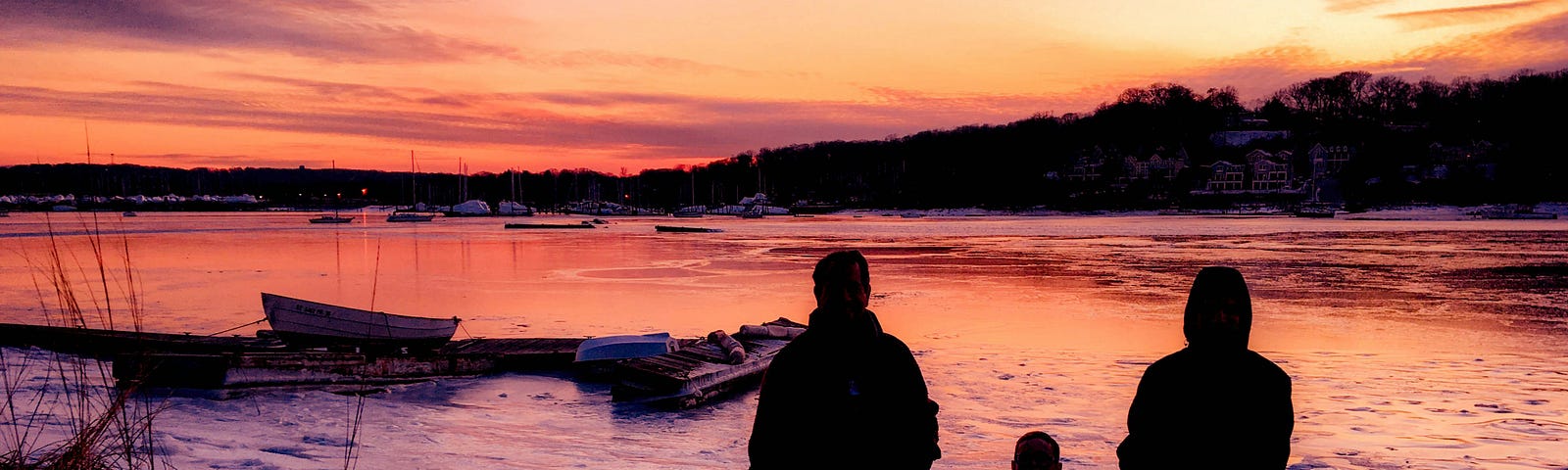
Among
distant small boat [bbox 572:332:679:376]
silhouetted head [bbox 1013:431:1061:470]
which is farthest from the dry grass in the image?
distant small boat [bbox 572:332:679:376]

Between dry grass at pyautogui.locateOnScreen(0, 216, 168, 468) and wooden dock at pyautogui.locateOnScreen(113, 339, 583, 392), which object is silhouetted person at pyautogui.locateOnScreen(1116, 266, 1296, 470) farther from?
wooden dock at pyautogui.locateOnScreen(113, 339, 583, 392)

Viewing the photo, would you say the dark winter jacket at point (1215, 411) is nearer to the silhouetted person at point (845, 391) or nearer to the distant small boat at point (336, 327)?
the silhouetted person at point (845, 391)

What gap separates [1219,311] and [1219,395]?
29 centimetres

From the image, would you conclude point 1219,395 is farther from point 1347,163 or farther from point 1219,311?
point 1347,163

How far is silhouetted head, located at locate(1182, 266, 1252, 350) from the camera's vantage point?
128 inches

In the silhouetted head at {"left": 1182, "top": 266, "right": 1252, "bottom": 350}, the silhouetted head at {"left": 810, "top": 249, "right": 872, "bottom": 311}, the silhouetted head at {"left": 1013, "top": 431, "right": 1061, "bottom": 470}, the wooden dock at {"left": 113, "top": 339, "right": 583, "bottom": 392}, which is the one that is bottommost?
the wooden dock at {"left": 113, "top": 339, "right": 583, "bottom": 392}

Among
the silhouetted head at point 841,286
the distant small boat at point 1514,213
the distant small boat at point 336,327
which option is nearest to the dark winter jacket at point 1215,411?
the silhouetted head at point 841,286

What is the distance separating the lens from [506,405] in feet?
37.3

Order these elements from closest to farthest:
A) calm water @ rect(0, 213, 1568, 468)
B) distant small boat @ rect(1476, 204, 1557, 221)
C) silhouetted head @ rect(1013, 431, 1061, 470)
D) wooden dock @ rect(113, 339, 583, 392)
→ silhouetted head @ rect(1013, 431, 1061, 470)
calm water @ rect(0, 213, 1568, 468)
wooden dock @ rect(113, 339, 583, 392)
distant small boat @ rect(1476, 204, 1557, 221)

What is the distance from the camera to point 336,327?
13977mm

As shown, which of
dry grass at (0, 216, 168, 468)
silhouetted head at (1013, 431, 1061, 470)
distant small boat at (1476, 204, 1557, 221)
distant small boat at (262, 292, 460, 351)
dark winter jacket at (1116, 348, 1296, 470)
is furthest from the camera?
distant small boat at (1476, 204, 1557, 221)

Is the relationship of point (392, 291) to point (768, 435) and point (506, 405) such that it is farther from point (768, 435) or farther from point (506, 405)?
point (768, 435)

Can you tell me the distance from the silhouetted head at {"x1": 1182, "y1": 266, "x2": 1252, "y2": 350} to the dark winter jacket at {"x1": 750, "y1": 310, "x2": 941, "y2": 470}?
3.43 ft

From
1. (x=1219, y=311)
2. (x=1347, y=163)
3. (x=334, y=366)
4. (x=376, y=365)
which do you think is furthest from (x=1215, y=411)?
(x=1347, y=163)
